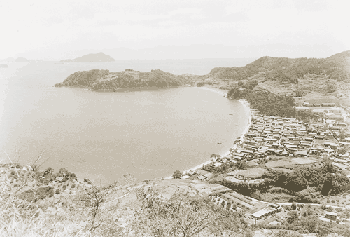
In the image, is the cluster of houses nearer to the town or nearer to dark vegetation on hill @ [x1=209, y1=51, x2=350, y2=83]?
the town

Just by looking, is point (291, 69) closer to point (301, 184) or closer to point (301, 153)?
point (301, 153)

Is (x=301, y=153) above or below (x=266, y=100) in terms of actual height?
below

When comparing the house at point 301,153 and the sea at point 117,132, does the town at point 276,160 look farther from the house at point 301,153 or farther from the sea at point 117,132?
the sea at point 117,132

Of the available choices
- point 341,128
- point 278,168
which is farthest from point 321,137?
point 278,168

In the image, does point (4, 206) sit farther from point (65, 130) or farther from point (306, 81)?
point (306, 81)

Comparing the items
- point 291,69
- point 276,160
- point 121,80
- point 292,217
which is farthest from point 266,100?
point 121,80

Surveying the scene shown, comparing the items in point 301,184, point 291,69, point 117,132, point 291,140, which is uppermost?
point 291,69
